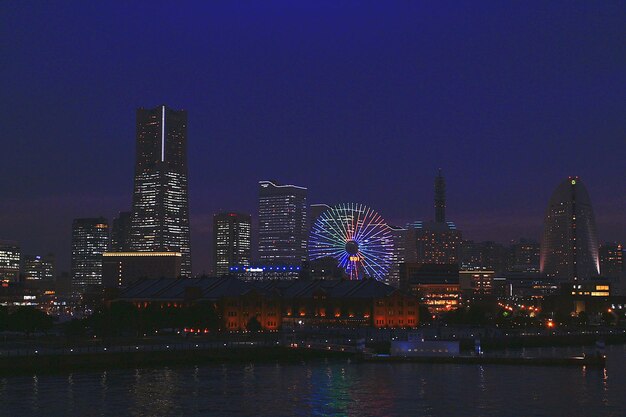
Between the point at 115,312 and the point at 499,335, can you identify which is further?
the point at 499,335

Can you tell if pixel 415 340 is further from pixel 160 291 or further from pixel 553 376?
pixel 160 291

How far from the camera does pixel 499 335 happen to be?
16662 centimetres

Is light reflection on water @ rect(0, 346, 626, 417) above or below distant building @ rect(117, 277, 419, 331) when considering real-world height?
below

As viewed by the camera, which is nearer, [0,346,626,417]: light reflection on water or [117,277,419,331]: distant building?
[0,346,626,417]: light reflection on water

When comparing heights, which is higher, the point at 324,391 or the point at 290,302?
the point at 290,302

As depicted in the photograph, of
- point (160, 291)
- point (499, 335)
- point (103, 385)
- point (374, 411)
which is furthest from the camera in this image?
point (160, 291)

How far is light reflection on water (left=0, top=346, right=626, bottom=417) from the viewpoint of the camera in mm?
71750

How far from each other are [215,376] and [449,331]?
8291cm

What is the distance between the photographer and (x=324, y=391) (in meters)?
83.8

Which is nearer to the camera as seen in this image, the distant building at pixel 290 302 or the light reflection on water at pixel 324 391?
the light reflection on water at pixel 324 391

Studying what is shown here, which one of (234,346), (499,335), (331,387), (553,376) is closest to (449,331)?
(499,335)

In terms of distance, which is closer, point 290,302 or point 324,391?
point 324,391

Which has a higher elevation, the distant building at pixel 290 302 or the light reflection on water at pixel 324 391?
the distant building at pixel 290 302

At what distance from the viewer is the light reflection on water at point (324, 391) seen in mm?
71750
